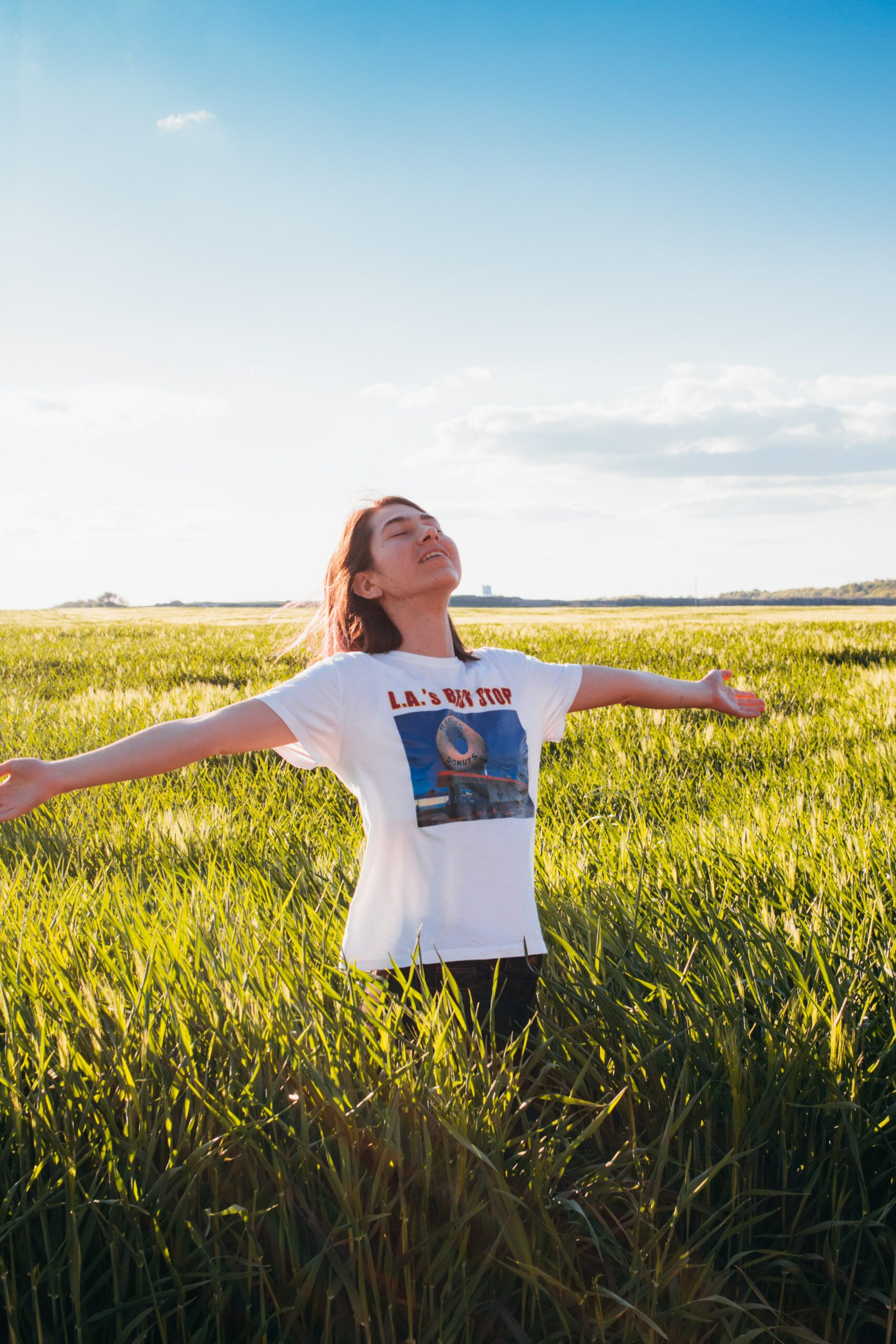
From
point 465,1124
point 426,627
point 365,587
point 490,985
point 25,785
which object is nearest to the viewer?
point 465,1124

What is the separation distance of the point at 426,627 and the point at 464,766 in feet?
1.57

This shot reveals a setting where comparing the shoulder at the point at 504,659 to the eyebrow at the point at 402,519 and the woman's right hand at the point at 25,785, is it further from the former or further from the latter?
the woman's right hand at the point at 25,785

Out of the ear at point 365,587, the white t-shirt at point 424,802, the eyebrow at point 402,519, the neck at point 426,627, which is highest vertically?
the eyebrow at point 402,519

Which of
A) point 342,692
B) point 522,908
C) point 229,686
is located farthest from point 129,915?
point 229,686

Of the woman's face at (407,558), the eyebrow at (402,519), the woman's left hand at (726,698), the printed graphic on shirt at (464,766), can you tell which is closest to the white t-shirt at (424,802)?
the printed graphic on shirt at (464,766)

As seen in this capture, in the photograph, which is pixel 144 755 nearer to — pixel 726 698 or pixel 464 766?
pixel 464 766

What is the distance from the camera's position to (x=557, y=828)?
3.53 meters

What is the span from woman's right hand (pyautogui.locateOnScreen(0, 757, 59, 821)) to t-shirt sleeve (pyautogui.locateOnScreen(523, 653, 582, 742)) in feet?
4.04

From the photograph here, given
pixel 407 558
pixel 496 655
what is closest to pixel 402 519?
pixel 407 558

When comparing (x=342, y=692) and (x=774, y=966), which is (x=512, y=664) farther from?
(x=774, y=966)

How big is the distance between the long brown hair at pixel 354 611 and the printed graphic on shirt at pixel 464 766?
31 centimetres

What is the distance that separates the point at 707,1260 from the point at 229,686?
24.0ft

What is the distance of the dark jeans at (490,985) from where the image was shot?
1989 millimetres

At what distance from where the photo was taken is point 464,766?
6.95 ft
